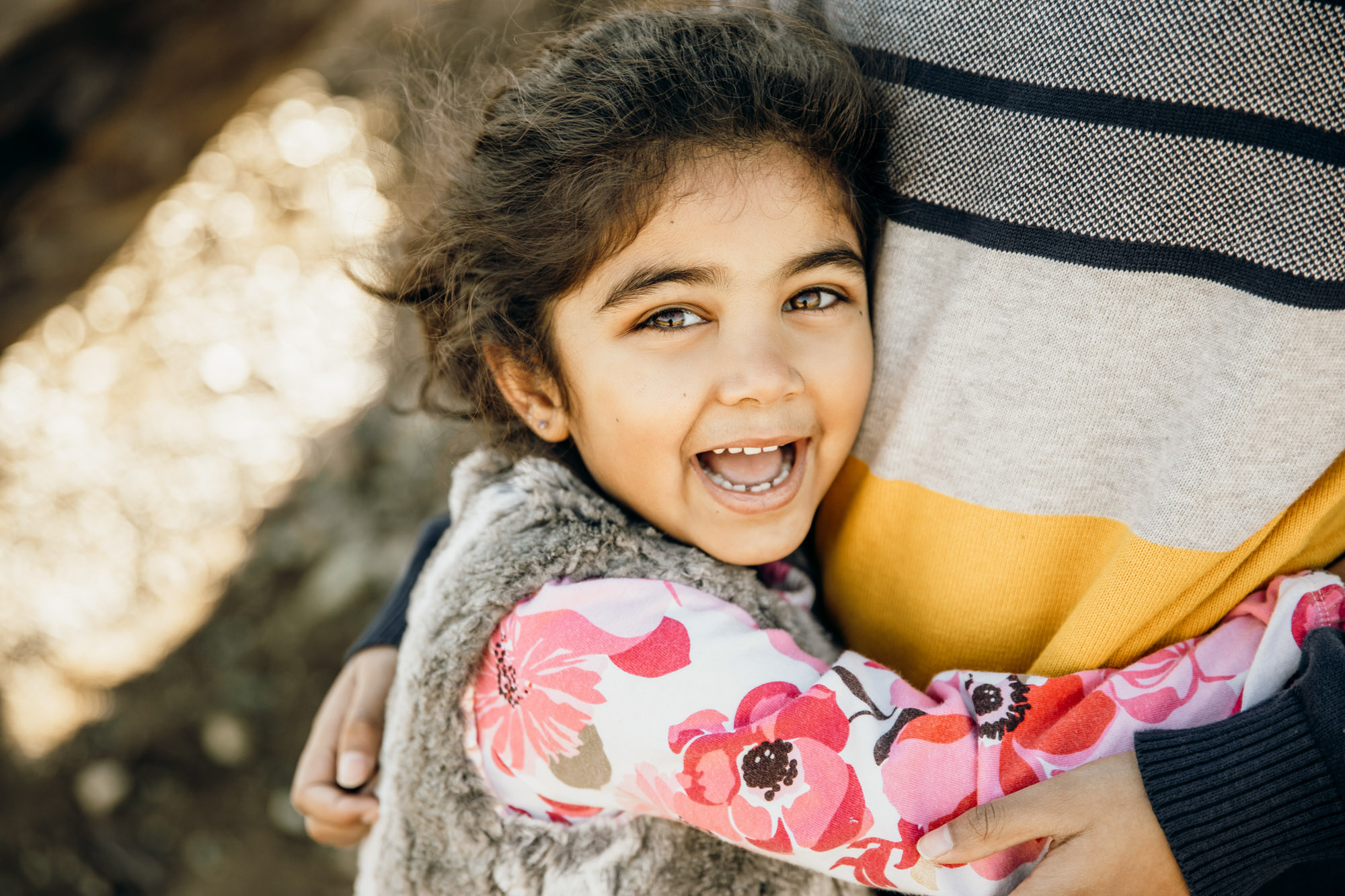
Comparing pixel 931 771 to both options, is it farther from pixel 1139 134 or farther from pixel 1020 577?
pixel 1139 134

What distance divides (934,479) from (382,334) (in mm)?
2600

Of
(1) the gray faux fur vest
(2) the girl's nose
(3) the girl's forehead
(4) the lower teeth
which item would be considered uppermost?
(3) the girl's forehead

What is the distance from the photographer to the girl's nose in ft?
3.65

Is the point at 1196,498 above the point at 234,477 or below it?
above

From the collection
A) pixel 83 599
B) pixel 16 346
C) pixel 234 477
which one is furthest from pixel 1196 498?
pixel 16 346

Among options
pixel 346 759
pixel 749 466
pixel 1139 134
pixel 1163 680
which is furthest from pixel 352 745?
pixel 1139 134

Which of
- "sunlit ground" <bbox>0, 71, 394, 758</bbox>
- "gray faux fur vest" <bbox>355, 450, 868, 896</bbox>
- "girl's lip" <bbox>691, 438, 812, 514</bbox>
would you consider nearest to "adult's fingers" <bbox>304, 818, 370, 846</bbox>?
"gray faux fur vest" <bbox>355, 450, 868, 896</bbox>

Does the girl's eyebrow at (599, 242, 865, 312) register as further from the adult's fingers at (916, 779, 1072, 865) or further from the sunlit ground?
the sunlit ground

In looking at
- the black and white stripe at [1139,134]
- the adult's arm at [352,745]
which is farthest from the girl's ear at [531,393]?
the black and white stripe at [1139,134]

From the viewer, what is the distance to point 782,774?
0.96m

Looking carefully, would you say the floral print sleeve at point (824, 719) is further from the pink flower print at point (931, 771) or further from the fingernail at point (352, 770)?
the fingernail at point (352, 770)

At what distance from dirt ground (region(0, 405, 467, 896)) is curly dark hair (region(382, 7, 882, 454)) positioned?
60.0 inches

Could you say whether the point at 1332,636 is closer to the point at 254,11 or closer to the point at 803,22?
the point at 803,22

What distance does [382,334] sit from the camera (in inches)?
129
